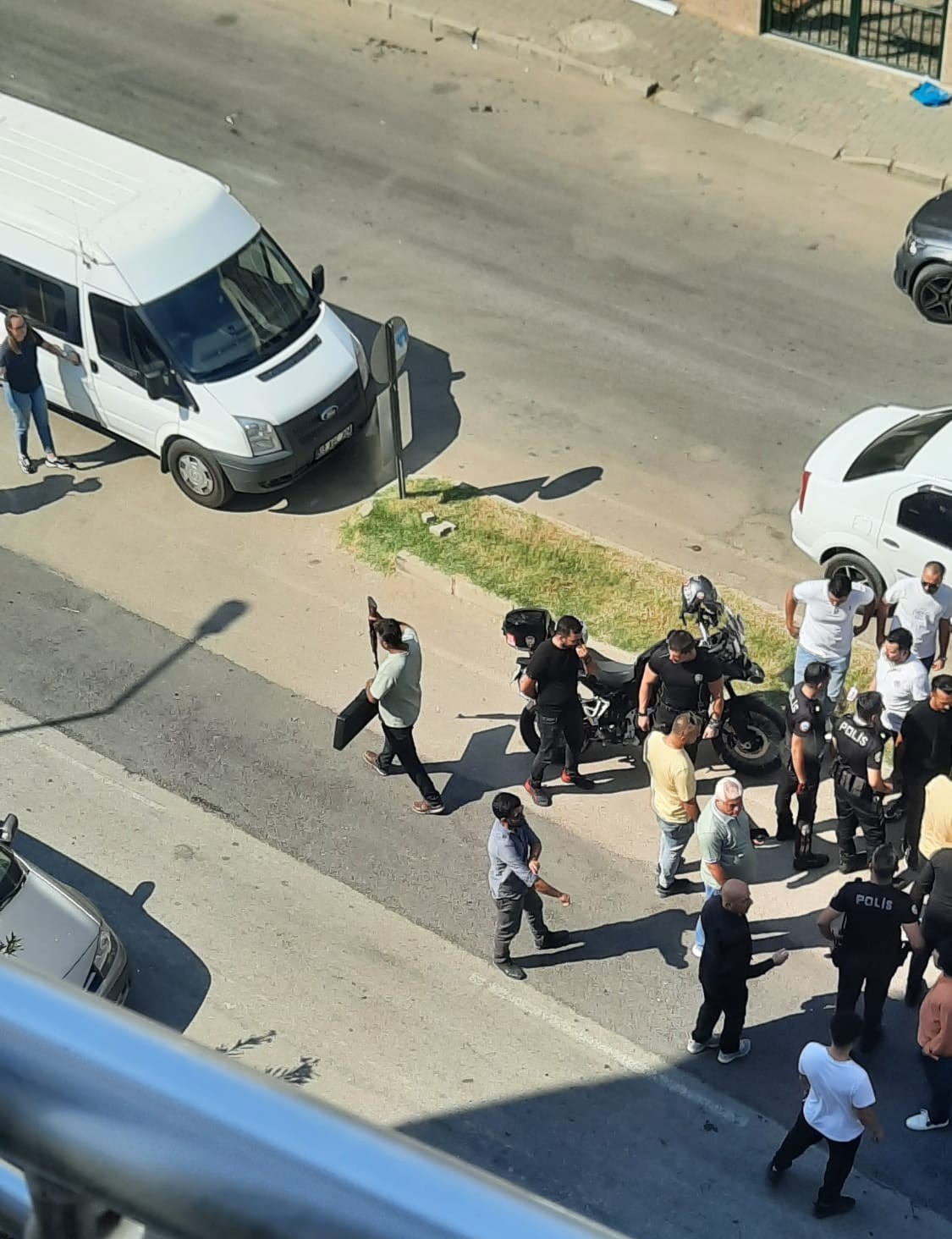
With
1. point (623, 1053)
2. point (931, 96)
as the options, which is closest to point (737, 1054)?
point (623, 1053)

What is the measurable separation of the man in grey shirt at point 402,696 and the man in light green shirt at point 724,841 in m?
2.08

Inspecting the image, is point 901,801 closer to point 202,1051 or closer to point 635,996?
point 635,996

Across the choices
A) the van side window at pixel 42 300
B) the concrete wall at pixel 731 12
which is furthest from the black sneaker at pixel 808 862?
the concrete wall at pixel 731 12

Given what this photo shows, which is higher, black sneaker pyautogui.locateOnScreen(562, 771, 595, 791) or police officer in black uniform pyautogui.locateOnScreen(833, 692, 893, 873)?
police officer in black uniform pyautogui.locateOnScreen(833, 692, 893, 873)

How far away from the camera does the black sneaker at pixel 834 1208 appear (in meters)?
7.81

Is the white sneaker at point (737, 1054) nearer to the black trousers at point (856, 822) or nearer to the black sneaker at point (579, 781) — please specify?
the black trousers at point (856, 822)

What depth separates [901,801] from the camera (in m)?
9.47

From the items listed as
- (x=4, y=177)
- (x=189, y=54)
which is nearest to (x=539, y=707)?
(x=4, y=177)

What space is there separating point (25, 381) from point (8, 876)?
5.66 meters

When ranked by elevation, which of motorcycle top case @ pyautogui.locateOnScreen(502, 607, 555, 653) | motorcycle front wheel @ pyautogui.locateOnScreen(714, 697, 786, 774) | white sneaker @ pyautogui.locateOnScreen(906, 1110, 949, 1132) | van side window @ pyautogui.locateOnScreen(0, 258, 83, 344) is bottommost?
white sneaker @ pyautogui.locateOnScreen(906, 1110, 949, 1132)

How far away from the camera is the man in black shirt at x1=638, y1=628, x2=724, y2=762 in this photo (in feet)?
31.4

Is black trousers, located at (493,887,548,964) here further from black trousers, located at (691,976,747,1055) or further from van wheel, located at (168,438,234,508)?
van wheel, located at (168,438,234,508)

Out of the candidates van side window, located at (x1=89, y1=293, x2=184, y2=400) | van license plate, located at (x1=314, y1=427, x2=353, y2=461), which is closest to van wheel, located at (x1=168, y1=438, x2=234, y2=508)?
van side window, located at (x1=89, y1=293, x2=184, y2=400)

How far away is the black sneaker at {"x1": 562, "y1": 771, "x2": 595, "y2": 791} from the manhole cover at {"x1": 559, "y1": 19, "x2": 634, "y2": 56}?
39.1 ft
